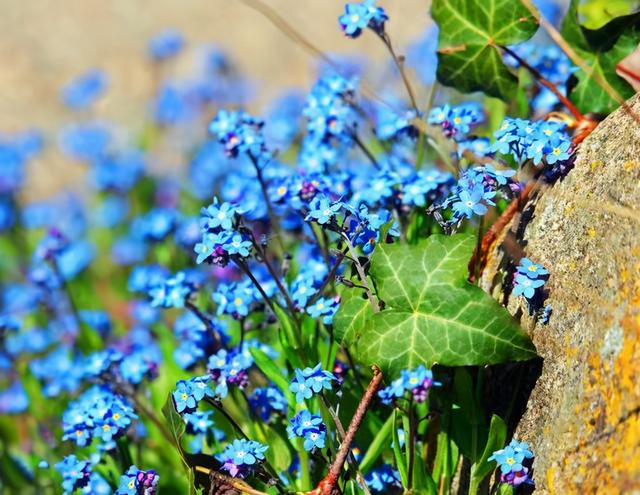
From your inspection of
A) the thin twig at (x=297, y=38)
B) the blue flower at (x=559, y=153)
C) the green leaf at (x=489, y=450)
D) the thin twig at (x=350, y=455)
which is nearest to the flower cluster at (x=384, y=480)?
the thin twig at (x=350, y=455)

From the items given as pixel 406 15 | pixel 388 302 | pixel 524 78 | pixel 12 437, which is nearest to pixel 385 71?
pixel 406 15

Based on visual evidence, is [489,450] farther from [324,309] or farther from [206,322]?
[206,322]

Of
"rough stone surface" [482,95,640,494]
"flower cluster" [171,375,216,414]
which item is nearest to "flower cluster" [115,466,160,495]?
"flower cluster" [171,375,216,414]

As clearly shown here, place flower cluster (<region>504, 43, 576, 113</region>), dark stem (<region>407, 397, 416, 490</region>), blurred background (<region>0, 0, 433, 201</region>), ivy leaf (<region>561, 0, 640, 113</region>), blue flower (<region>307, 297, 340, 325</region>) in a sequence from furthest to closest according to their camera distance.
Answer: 1. blurred background (<region>0, 0, 433, 201</region>)
2. flower cluster (<region>504, 43, 576, 113</region>)
3. ivy leaf (<region>561, 0, 640, 113</region>)
4. blue flower (<region>307, 297, 340, 325</region>)
5. dark stem (<region>407, 397, 416, 490</region>)

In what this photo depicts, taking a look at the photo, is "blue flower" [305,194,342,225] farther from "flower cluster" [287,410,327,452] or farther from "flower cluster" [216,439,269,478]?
"flower cluster" [216,439,269,478]

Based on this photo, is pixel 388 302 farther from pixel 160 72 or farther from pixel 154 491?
pixel 160 72

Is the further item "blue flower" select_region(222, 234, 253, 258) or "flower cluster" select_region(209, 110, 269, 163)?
"flower cluster" select_region(209, 110, 269, 163)

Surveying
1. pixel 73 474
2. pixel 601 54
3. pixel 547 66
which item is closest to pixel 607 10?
pixel 601 54
